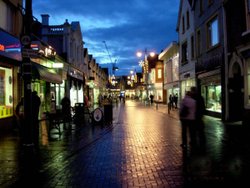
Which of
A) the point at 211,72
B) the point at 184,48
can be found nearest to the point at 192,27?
the point at 184,48

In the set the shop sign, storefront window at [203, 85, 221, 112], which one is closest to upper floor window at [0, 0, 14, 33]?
the shop sign

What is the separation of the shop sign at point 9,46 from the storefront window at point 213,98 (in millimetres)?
12566

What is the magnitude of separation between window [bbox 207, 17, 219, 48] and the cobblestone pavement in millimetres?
10933

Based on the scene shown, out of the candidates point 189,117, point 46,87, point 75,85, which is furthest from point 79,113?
point 75,85

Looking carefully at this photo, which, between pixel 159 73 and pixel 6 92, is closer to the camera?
pixel 6 92

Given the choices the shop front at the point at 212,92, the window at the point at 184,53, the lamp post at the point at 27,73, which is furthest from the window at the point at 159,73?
the lamp post at the point at 27,73

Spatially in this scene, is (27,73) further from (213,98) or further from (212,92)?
(212,92)

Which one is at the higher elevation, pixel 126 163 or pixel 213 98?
pixel 213 98

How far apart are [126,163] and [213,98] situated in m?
16.7

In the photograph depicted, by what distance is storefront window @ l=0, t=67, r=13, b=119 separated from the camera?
53.1 ft

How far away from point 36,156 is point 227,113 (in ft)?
44.1

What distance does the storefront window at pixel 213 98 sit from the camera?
74.7ft

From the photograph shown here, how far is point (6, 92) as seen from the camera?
16656mm

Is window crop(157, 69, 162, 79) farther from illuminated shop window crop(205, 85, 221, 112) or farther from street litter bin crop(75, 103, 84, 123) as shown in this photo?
street litter bin crop(75, 103, 84, 123)
